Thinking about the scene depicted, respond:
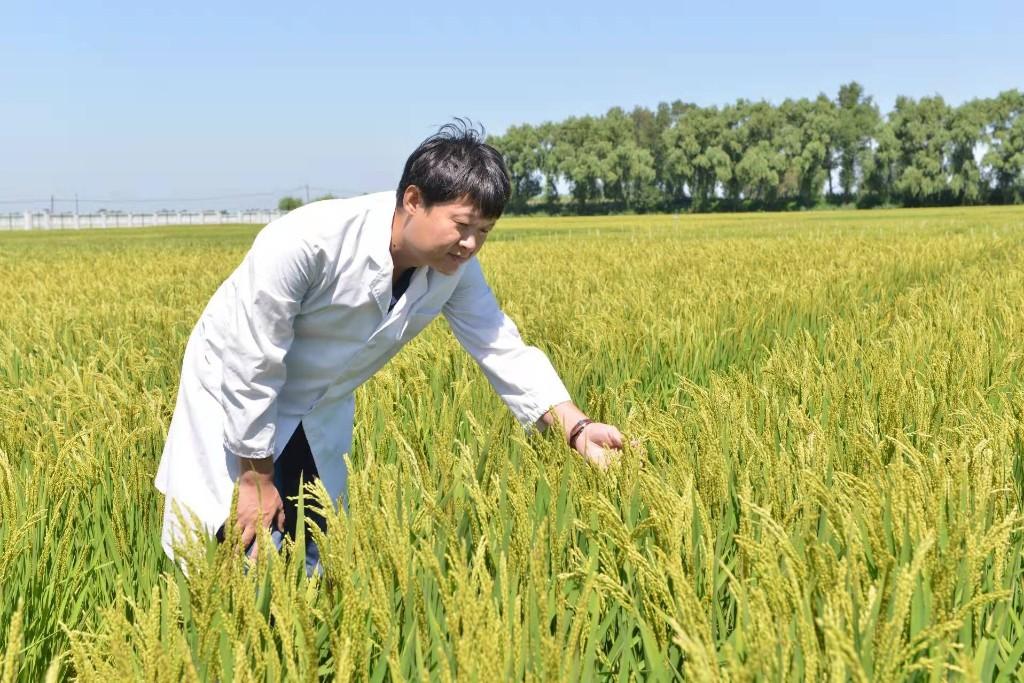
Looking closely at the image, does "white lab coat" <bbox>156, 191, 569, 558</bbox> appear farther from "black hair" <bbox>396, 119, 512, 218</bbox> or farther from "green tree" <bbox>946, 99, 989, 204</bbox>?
"green tree" <bbox>946, 99, 989, 204</bbox>

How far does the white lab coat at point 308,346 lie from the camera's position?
197 centimetres

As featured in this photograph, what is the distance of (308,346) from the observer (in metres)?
2.25

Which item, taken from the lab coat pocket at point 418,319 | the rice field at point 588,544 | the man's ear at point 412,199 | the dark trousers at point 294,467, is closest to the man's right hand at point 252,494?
the rice field at point 588,544

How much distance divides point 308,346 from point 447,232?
543mm

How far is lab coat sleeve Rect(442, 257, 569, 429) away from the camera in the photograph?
94.2 inches

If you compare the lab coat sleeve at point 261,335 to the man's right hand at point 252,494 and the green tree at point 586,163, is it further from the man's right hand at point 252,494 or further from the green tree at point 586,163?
the green tree at point 586,163

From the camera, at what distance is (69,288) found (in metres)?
7.77

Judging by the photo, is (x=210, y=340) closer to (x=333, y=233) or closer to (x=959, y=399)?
(x=333, y=233)

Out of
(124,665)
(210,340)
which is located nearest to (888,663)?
(124,665)

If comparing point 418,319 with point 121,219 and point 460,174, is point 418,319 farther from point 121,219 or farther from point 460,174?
point 121,219

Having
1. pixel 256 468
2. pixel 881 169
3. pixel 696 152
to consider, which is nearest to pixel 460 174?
pixel 256 468

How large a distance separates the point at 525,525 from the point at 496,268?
8.10 meters

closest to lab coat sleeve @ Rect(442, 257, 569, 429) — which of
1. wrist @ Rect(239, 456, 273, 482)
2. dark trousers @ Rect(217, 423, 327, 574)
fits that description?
dark trousers @ Rect(217, 423, 327, 574)

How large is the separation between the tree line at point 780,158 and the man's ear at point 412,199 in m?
65.3
